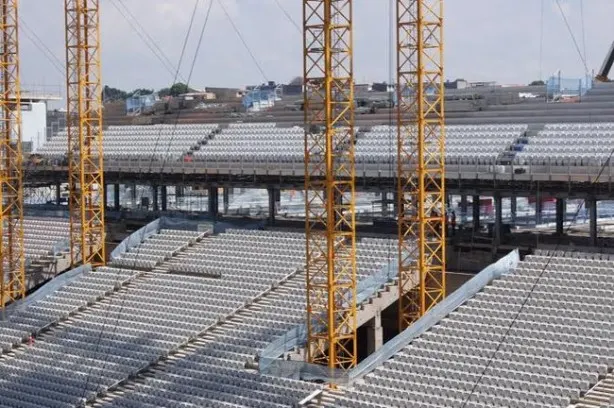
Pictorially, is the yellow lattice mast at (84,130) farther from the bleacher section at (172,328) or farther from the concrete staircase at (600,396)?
the concrete staircase at (600,396)

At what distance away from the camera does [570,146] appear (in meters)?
39.9

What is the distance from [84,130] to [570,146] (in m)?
19.1

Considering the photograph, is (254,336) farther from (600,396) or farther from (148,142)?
(148,142)

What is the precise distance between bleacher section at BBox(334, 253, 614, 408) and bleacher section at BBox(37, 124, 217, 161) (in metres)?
23.7

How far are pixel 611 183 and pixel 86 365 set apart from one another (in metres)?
16.8

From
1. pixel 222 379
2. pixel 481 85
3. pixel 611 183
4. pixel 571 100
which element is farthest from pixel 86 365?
pixel 481 85

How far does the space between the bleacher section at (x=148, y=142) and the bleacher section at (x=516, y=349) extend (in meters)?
23.7

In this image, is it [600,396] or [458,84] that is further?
[458,84]

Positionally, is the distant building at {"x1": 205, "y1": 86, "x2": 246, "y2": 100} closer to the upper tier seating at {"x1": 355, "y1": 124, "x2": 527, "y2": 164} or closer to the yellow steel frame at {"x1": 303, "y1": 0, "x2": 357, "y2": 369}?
the upper tier seating at {"x1": 355, "y1": 124, "x2": 527, "y2": 164}

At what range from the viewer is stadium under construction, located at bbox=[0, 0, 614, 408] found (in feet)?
97.9

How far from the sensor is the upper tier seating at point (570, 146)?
1496 inches

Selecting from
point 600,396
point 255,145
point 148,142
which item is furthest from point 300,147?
point 600,396

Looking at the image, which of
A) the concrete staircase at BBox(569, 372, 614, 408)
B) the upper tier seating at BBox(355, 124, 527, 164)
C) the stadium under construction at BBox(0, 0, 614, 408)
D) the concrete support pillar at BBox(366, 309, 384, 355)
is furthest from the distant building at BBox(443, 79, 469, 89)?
the concrete staircase at BBox(569, 372, 614, 408)

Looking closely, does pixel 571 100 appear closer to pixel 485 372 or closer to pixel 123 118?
pixel 485 372
